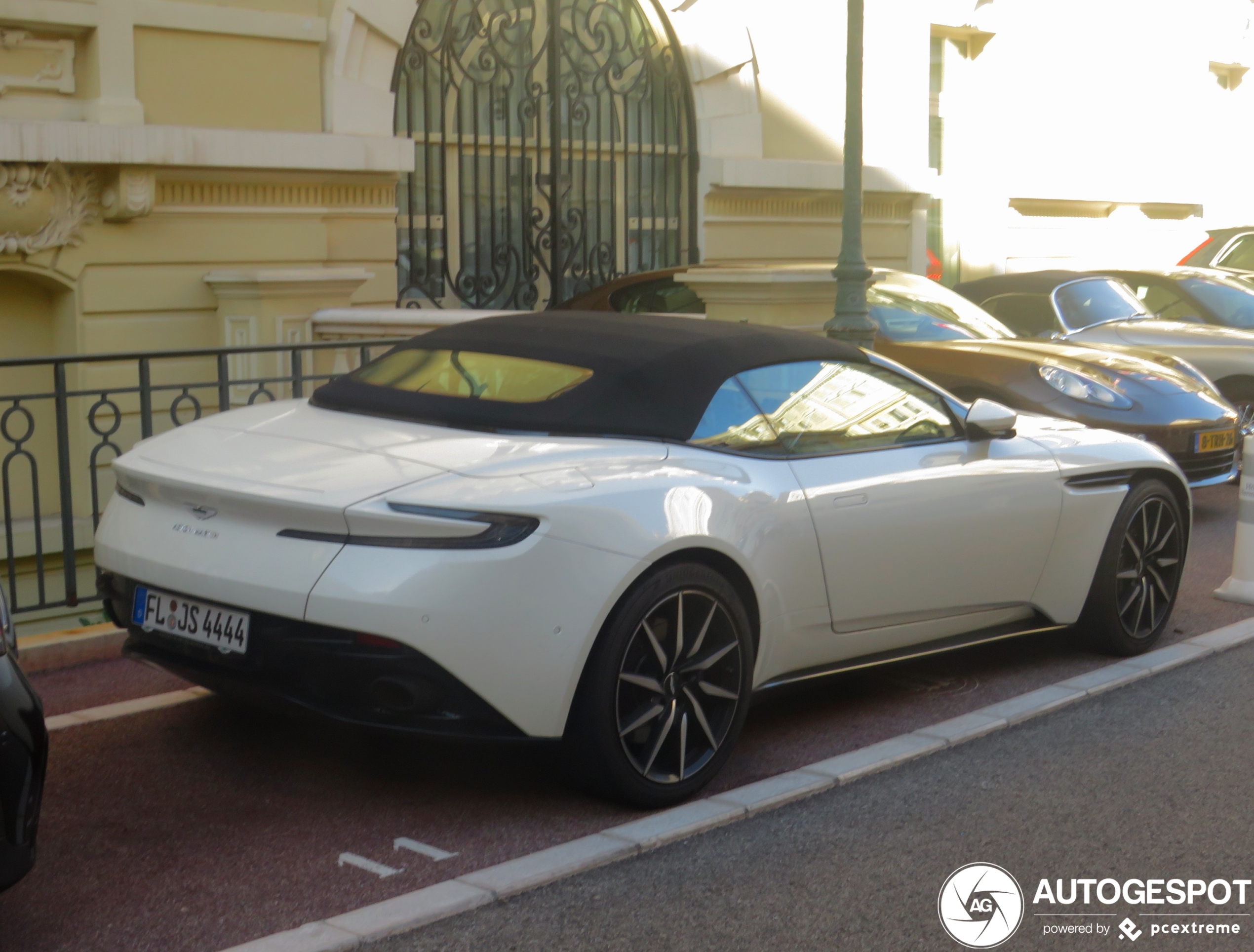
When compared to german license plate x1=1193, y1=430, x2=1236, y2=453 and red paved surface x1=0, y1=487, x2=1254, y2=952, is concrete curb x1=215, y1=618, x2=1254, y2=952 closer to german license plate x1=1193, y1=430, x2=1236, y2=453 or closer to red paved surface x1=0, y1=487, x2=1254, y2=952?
red paved surface x1=0, y1=487, x2=1254, y2=952

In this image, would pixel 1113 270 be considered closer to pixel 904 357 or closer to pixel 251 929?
pixel 904 357

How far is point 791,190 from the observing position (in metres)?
15.0

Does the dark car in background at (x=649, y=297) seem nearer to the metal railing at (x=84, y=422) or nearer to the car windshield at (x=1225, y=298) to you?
the metal railing at (x=84, y=422)

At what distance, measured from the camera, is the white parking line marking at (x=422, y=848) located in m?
3.99

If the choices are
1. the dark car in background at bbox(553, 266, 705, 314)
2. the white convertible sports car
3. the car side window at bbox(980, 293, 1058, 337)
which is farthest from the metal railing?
the car side window at bbox(980, 293, 1058, 337)

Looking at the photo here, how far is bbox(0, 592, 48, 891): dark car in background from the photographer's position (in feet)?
10.2

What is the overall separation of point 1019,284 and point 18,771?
10472mm

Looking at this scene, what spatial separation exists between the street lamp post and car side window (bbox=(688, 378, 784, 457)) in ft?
15.2

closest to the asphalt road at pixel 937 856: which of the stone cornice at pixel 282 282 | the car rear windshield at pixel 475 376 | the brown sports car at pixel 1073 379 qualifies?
the car rear windshield at pixel 475 376

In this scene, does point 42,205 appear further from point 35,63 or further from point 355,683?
point 355,683

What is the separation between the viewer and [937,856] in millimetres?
4031

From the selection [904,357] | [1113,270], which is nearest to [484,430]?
[904,357]

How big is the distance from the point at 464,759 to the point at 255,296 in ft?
20.2

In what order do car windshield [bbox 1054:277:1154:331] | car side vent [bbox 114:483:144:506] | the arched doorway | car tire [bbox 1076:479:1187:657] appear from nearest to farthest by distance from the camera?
1. car side vent [bbox 114:483:144:506]
2. car tire [bbox 1076:479:1187:657]
3. car windshield [bbox 1054:277:1154:331]
4. the arched doorway
